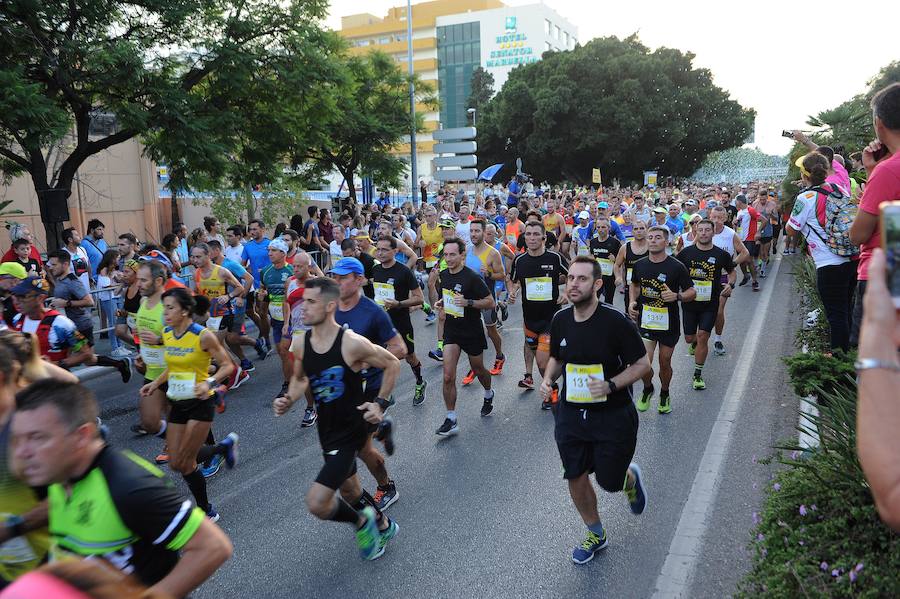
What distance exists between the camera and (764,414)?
7219mm

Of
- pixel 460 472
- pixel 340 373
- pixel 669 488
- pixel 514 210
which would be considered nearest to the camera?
pixel 340 373

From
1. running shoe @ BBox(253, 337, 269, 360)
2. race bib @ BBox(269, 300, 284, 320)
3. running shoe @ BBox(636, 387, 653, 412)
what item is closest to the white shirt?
running shoe @ BBox(636, 387, 653, 412)

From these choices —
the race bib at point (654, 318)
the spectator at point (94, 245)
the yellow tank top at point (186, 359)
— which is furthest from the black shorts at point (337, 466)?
the spectator at point (94, 245)

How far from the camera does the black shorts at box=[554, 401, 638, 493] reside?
456 centimetres

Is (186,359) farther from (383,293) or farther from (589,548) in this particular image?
(589,548)

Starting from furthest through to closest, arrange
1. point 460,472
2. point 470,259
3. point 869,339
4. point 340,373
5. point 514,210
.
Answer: point 514,210, point 470,259, point 460,472, point 340,373, point 869,339

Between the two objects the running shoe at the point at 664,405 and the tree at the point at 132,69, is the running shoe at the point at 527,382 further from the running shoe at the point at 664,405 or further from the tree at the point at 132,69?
the tree at the point at 132,69

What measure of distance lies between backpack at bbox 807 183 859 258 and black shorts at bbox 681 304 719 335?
8.63 ft

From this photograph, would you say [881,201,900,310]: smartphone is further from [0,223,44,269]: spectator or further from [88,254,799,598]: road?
[0,223,44,269]: spectator

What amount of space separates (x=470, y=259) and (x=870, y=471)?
28.5ft

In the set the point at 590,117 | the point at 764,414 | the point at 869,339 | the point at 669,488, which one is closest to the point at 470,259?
the point at 764,414

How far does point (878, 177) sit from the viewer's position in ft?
12.4

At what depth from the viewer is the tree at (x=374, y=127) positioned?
27.3m

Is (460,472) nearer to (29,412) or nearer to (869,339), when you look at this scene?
(29,412)
